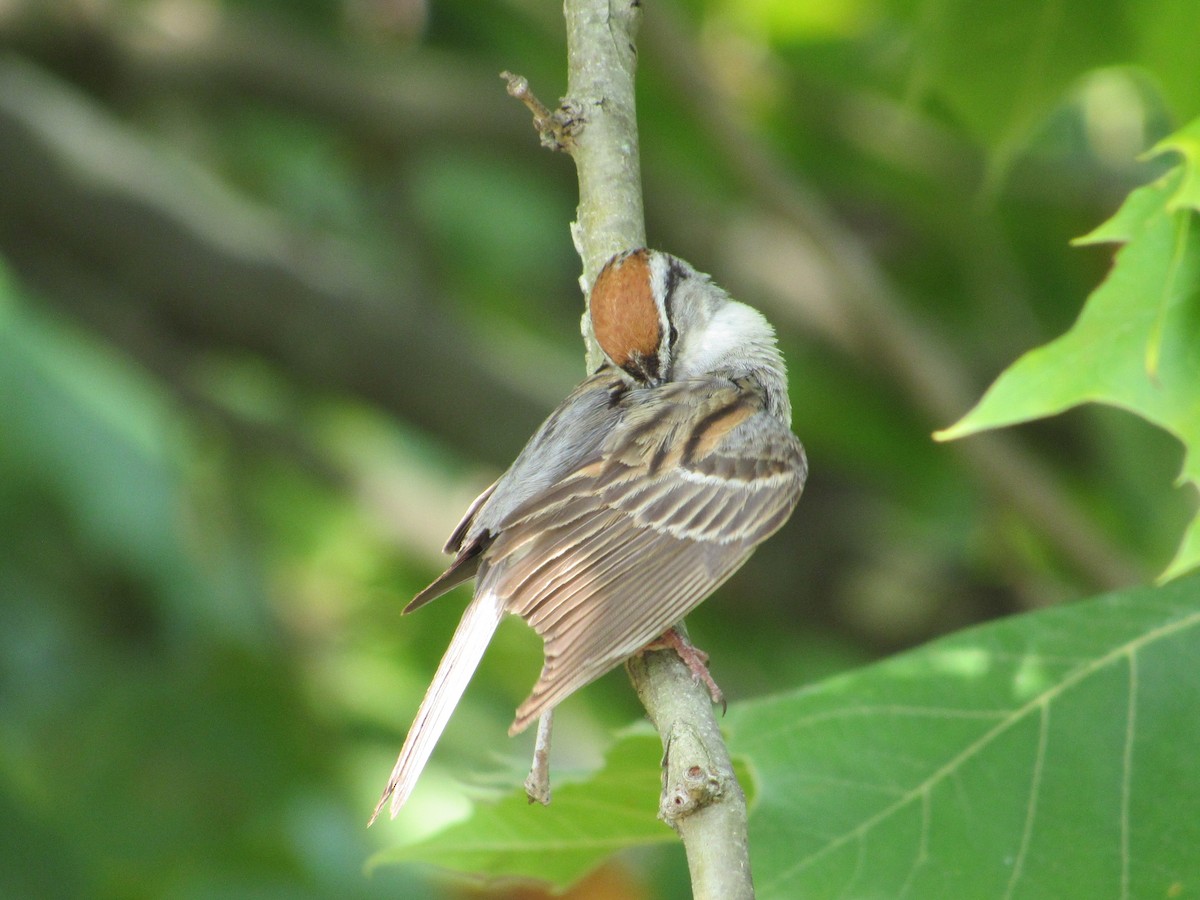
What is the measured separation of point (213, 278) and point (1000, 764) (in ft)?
14.9

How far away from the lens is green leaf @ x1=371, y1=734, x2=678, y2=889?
9.00ft

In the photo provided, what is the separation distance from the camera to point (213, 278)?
20.9 feet

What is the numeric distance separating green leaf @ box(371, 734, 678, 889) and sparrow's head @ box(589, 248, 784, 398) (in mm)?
1068

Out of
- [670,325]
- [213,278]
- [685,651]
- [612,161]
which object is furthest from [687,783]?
[213,278]

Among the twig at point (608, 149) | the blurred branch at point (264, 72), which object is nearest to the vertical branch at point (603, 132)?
the twig at point (608, 149)

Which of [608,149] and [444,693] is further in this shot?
[608,149]

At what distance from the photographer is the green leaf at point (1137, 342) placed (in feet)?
7.62

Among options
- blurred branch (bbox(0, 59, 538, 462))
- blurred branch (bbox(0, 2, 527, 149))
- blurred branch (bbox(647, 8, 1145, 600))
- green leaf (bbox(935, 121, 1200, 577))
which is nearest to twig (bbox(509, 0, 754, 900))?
green leaf (bbox(935, 121, 1200, 577))

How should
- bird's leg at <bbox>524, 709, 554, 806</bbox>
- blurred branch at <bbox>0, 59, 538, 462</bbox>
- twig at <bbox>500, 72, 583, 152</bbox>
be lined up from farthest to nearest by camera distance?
blurred branch at <bbox>0, 59, 538, 462</bbox> < twig at <bbox>500, 72, 583, 152</bbox> < bird's leg at <bbox>524, 709, 554, 806</bbox>

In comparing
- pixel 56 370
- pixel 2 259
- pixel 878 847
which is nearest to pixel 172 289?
pixel 2 259

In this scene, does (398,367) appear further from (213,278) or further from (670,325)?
(670,325)

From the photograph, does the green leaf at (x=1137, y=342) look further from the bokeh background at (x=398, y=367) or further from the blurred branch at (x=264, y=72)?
the blurred branch at (x=264, y=72)

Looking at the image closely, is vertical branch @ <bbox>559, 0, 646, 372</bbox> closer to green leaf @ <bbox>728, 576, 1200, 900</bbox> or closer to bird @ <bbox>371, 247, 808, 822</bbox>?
bird @ <bbox>371, 247, 808, 822</bbox>

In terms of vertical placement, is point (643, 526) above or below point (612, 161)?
below
